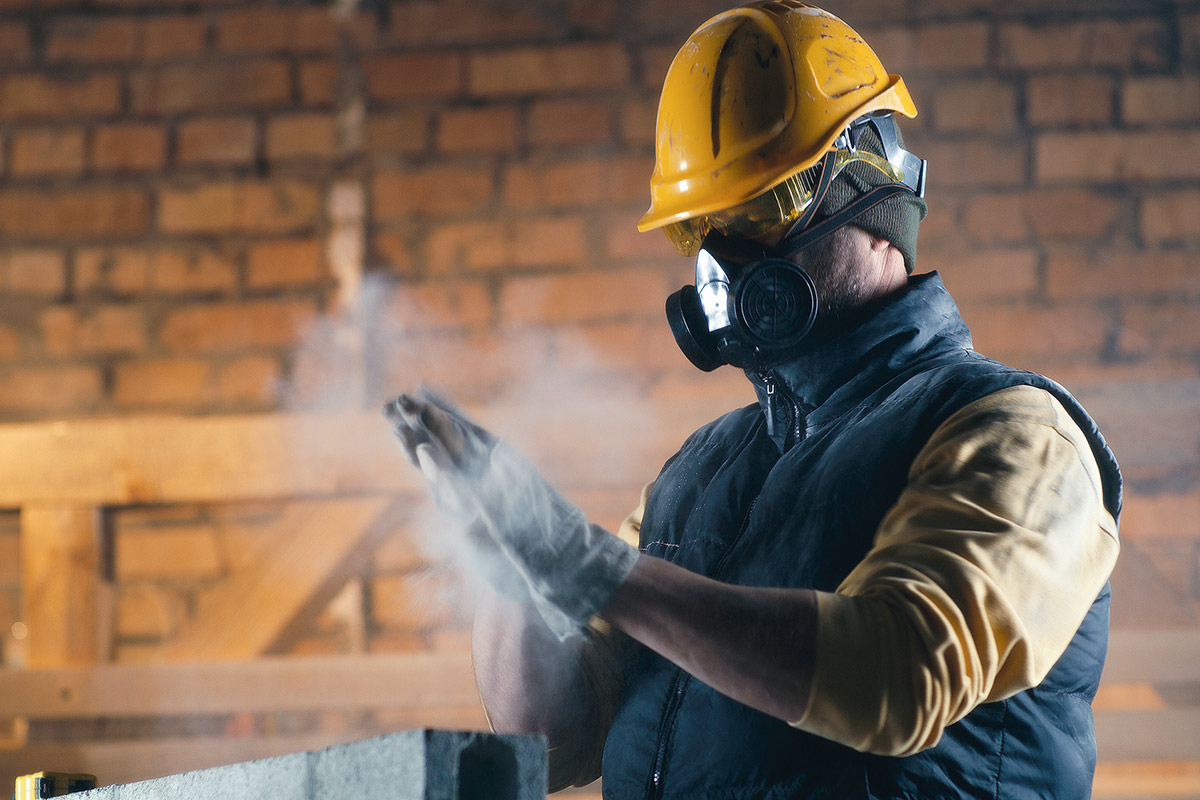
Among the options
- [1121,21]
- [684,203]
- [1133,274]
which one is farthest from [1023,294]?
[684,203]

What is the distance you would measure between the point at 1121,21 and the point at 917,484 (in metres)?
2.78

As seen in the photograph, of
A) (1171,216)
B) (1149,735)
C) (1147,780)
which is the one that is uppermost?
(1171,216)

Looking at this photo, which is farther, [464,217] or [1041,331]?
[464,217]

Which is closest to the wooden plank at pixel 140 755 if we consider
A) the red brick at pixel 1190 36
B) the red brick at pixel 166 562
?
the red brick at pixel 166 562

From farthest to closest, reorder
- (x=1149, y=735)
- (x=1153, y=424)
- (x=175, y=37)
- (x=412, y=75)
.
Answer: (x=175, y=37)
(x=412, y=75)
(x=1153, y=424)
(x=1149, y=735)

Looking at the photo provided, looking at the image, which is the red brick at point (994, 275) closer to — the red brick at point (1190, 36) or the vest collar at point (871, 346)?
the red brick at point (1190, 36)

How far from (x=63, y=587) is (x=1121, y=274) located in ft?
10.4

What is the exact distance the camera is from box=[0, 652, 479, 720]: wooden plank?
308cm

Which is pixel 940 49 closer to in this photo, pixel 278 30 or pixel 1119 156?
pixel 1119 156

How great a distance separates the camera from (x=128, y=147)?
3.57 m

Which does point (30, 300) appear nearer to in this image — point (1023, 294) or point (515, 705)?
point (515, 705)

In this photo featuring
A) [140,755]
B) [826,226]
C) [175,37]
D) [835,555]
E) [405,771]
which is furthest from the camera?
[175,37]

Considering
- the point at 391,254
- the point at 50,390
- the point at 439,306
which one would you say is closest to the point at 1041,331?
the point at 439,306

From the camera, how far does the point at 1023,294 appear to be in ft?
10.5
